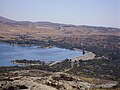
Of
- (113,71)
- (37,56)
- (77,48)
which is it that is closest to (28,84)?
(113,71)

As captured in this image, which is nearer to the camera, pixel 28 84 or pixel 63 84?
pixel 28 84

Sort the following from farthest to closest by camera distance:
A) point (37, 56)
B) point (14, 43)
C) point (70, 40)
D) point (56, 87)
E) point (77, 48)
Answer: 1. point (70, 40)
2. point (14, 43)
3. point (77, 48)
4. point (37, 56)
5. point (56, 87)

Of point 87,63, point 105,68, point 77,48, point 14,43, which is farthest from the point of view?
point 14,43

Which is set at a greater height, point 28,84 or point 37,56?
point 28,84

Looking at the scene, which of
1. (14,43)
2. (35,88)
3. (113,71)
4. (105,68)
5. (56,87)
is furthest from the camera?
(14,43)

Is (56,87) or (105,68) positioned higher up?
(56,87)

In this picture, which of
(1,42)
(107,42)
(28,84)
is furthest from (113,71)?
(1,42)

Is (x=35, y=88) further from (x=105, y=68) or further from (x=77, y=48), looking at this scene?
(x=77, y=48)

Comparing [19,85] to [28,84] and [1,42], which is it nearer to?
[28,84]

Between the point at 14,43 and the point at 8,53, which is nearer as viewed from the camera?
the point at 8,53
